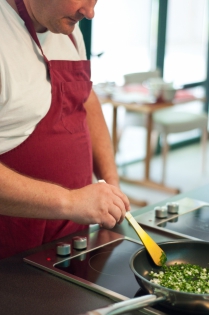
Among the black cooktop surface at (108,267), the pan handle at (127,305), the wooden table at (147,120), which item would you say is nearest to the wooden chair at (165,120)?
the wooden table at (147,120)

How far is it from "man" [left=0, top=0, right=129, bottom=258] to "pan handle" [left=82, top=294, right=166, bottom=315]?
0.97ft

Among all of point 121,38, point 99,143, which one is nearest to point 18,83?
point 99,143

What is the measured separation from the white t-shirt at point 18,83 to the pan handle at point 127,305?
55 cm

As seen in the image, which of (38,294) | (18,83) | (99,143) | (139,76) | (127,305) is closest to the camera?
(127,305)

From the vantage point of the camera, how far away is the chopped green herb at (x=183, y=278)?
1105 millimetres

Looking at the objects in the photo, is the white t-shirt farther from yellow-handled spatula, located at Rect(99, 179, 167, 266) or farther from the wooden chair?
the wooden chair

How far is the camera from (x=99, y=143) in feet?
5.60

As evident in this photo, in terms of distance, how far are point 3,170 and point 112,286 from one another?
359 millimetres

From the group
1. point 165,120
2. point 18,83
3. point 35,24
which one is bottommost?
point 165,120

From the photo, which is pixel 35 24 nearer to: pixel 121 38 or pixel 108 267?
pixel 108 267

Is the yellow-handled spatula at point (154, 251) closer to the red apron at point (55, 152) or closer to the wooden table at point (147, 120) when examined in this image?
the red apron at point (55, 152)

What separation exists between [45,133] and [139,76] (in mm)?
3212

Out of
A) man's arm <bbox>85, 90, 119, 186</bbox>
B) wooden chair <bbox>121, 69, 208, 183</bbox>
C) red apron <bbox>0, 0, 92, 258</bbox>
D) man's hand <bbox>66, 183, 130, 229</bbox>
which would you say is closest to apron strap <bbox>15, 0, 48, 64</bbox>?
red apron <bbox>0, 0, 92, 258</bbox>

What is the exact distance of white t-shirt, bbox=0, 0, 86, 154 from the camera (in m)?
1.33
